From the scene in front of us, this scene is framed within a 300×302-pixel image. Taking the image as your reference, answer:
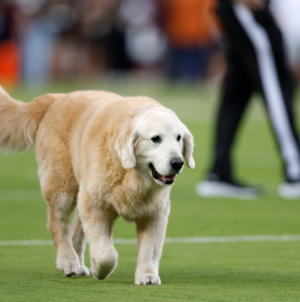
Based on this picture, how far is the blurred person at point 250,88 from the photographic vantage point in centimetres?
844

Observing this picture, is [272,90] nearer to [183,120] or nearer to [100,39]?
[183,120]

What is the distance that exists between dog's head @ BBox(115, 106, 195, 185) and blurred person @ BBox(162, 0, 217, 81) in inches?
714

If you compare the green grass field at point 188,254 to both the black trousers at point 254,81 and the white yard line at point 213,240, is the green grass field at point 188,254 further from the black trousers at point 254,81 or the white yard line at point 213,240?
the black trousers at point 254,81

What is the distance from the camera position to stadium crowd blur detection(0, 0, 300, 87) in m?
23.6

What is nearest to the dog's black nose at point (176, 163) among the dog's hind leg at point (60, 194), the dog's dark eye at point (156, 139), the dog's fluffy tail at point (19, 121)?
the dog's dark eye at point (156, 139)

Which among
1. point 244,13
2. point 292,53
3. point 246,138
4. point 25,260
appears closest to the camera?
point 25,260

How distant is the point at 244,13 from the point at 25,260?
14.1ft

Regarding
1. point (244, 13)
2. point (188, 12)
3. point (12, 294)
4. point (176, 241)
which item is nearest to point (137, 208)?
point (12, 294)

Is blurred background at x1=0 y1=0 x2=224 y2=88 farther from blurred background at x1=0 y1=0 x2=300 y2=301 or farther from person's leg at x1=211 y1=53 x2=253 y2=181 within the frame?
person's leg at x1=211 y1=53 x2=253 y2=181

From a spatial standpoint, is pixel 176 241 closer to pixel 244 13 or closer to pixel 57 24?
pixel 244 13

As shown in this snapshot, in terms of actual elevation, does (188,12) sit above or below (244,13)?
below

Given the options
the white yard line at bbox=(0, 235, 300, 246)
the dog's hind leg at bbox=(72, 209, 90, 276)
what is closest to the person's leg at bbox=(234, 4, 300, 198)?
the white yard line at bbox=(0, 235, 300, 246)

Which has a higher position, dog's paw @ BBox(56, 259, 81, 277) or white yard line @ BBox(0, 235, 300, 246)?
dog's paw @ BBox(56, 259, 81, 277)

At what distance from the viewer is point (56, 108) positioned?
213 inches
